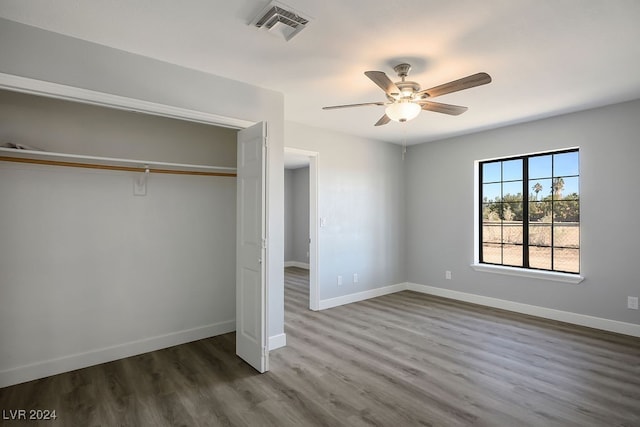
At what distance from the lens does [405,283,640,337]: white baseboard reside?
3.78m

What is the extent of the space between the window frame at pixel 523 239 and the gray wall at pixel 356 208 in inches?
50.0

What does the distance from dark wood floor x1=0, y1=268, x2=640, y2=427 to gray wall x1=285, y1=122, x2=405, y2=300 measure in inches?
52.6

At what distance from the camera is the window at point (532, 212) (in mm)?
4301

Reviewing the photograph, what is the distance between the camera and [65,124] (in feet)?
9.89

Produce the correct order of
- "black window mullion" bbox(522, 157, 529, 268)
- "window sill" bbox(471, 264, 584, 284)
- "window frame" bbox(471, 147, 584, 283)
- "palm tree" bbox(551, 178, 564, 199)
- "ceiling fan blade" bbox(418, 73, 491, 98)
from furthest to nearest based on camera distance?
"black window mullion" bbox(522, 157, 529, 268) < "palm tree" bbox(551, 178, 564, 199) < "window frame" bbox(471, 147, 584, 283) < "window sill" bbox(471, 264, 584, 284) < "ceiling fan blade" bbox(418, 73, 491, 98)

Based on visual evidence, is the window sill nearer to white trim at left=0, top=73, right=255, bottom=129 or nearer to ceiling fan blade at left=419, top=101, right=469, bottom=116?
ceiling fan blade at left=419, top=101, right=469, bottom=116

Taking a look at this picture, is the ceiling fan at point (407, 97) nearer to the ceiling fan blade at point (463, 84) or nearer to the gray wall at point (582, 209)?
the ceiling fan blade at point (463, 84)

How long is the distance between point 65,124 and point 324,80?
2.34 meters

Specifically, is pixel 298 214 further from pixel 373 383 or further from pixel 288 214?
pixel 373 383

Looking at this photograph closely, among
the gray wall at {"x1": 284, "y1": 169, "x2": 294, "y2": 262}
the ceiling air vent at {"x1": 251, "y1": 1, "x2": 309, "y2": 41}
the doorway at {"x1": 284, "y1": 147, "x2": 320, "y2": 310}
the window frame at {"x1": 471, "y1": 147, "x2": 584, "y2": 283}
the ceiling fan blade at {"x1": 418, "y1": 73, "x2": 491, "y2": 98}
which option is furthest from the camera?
the gray wall at {"x1": 284, "y1": 169, "x2": 294, "y2": 262}

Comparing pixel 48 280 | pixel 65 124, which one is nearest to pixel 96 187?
pixel 65 124

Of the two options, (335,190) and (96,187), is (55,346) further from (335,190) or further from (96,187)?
(335,190)

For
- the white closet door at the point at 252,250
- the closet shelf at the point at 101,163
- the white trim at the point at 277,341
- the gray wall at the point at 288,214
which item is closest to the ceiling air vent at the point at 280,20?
the white closet door at the point at 252,250

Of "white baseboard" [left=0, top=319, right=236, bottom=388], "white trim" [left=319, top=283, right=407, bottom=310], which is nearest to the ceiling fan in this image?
"white baseboard" [left=0, top=319, right=236, bottom=388]
